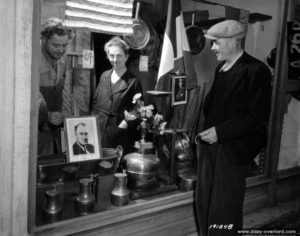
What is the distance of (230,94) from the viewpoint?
3.16 metres

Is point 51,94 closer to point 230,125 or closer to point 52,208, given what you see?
point 52,208

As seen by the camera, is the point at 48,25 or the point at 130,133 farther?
the point at 130,133

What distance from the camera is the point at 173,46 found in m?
3.79

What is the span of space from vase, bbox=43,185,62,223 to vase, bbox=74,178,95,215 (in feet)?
0.60

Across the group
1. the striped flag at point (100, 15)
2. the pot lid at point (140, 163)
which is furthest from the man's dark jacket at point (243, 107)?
the striped flag at point (100, 15)

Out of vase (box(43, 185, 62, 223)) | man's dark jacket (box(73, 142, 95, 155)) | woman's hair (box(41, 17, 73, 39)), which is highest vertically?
woman's hair (box(41, 17, 73, 39))

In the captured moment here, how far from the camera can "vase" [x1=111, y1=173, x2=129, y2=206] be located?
10.8 ft

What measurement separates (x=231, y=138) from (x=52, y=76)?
1.72 m

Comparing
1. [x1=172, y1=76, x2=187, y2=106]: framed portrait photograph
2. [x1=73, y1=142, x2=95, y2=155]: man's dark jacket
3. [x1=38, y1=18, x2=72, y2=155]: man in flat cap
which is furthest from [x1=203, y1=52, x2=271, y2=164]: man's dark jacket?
[x1=38, y1=18, x2=72, y2=155]: man in flat cap

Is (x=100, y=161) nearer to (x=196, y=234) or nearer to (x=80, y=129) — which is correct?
(x=80, y=129)

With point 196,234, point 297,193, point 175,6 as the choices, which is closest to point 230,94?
point 175,6

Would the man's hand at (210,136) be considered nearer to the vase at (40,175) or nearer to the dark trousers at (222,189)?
the dark trousers at (222,189)

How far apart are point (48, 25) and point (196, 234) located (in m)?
2.52

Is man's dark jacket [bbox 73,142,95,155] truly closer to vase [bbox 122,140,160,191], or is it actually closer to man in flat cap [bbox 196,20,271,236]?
vase [bbox 122,140,160,191]
